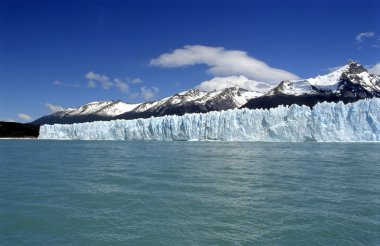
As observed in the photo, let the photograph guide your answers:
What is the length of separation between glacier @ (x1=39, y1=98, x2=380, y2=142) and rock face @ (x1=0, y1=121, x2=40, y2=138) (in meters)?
49.9

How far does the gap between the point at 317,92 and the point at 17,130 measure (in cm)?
11988

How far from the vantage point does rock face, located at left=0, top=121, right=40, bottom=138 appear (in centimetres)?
11600

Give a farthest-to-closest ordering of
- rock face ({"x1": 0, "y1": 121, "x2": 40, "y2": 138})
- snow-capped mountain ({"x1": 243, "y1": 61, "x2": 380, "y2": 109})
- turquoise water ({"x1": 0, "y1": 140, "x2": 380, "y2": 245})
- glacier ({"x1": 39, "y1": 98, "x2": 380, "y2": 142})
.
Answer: snow-capped mountain ({"x1": 243, "y1": 61, "x2": 380, "y2": 109})
rock face ({"x1": 0, "y1": 121, "x2": 40, "y2": 138})
glacier ({"x1": 39, "y1": 98, "x2": 380, "y2": 142})
turquoise water ({"x1": 0, "y1": 140, "x2": 380, "y2": 245})

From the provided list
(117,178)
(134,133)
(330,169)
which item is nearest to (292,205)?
(117,178)

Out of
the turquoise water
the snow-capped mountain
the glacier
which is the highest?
the snow-capped mountain

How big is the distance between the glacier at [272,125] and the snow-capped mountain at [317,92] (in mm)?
102560

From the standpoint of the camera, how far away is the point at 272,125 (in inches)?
2189

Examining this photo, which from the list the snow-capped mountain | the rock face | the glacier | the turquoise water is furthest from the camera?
the snow-capped mountain

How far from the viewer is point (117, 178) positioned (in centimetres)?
1711

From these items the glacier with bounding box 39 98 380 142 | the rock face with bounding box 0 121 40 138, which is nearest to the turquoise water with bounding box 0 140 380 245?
the glacier with bounding box 39 98 380 142

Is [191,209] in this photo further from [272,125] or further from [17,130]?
[17,130]

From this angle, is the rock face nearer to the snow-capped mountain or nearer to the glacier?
the glacier

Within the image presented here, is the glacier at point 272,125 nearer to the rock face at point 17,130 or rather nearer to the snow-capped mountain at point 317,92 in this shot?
the rock face at point 17,130

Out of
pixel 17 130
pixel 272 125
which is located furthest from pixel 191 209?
pixel 17 130
